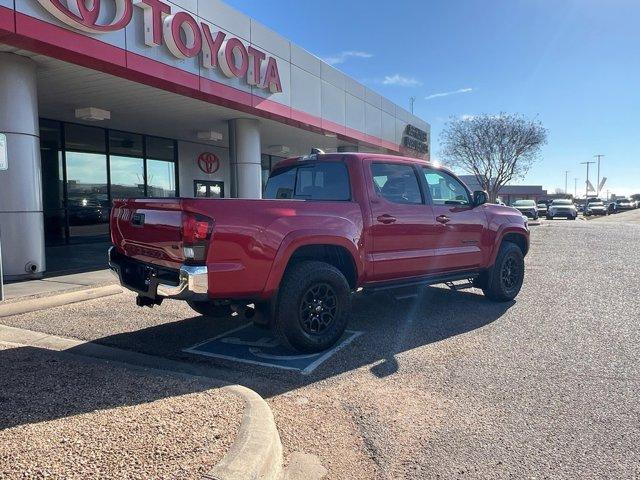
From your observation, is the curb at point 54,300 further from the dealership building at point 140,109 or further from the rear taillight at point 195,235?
the rear taillight at point 195,235

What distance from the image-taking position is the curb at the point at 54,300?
20.6 feet

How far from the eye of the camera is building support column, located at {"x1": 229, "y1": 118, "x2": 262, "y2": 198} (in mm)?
13820

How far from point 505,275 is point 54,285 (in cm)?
696

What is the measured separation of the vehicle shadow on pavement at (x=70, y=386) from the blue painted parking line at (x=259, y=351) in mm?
805

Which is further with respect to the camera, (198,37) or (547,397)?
(198,37)

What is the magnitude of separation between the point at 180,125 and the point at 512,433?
13.7m

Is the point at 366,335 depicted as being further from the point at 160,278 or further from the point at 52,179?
the point at 52,179

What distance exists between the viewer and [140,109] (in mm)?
12500

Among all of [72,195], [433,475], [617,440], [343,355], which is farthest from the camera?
[72,195]

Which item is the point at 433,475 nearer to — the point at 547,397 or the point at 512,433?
the point at 512,433

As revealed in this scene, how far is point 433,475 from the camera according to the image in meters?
2.76

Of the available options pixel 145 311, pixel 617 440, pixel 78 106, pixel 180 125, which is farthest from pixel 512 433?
pixel 180 125

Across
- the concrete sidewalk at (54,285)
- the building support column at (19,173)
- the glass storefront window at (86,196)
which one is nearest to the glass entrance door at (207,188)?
the glass storefront window at (86,196)

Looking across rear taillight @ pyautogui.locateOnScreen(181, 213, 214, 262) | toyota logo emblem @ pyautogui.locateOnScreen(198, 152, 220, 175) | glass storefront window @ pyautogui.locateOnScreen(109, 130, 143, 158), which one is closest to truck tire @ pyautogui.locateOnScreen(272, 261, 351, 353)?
rear taillight @ pyautogui.locateOnScreen(181, 213, 214, 262)
